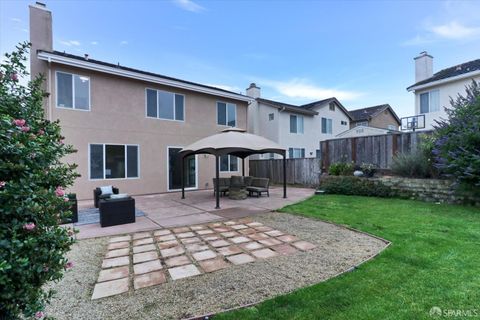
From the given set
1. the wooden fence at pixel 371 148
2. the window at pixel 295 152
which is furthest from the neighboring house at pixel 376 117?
the wooden fence at pixel 371 148

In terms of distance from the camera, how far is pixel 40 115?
2035mm

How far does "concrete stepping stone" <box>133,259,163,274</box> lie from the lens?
146 inches

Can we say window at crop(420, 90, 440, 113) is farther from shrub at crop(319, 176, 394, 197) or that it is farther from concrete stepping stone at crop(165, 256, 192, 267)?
concrete stepping stone at crop(165, 256, 192, 267)

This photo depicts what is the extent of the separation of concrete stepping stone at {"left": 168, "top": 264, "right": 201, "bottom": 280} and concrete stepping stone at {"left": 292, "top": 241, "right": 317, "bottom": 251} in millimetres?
1937

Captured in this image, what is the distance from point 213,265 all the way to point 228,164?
11719 millimetres

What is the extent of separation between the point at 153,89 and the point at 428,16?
1289 cm

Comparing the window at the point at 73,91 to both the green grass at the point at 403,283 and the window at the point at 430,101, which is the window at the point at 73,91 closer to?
the green grass at the point at 403,283

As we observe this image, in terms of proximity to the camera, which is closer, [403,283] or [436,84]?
[403,283]

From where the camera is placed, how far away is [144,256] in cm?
427

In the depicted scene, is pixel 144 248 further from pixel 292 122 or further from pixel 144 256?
pixel 292 122

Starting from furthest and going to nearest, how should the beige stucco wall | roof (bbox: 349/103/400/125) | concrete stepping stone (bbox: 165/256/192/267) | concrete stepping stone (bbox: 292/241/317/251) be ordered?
roof (bbox: 349/103/400/125), the beige stucco wall, concrete stepping stone (bbox: 292/241/317/251), concrete stepping stone (bbox: 165/256/192/267)

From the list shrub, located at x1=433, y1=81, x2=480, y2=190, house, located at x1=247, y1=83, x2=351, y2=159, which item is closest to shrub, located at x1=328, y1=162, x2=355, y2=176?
shrub, located at x1=433, y1=81, x2=480, y2=190

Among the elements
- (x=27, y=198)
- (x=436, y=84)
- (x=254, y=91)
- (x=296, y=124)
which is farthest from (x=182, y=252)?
(x=436, y=84)

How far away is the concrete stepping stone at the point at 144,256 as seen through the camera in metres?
4.13
